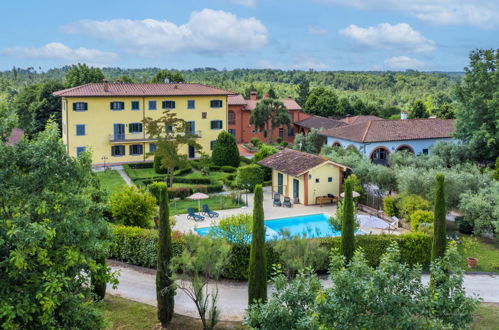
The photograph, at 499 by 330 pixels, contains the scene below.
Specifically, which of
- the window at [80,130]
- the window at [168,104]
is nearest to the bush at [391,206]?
the window at [168,104]

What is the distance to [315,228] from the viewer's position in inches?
1101

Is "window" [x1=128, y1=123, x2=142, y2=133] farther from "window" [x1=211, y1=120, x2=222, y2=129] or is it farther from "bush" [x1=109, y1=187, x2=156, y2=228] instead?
"bush" [x1=109, y1=187, x2=156, y2=228]

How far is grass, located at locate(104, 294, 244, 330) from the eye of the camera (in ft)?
52.7

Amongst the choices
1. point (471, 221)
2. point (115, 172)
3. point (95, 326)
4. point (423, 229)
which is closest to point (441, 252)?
point (423, 229)

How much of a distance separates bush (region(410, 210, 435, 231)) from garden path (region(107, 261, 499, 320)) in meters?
3.95

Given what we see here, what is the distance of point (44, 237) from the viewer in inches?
355

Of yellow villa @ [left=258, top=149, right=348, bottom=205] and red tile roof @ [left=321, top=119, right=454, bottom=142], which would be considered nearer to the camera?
yellow villa @ [left=258, top=149, right=348, bottom=205]

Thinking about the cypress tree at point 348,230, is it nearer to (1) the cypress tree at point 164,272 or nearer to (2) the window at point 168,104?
(1) the cypress tree at point 164,272

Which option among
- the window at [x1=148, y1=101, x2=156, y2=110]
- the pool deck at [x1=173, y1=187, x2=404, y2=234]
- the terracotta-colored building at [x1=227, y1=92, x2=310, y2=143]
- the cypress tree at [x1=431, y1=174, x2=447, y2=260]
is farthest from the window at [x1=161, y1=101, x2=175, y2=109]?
the cypress tree at [x1=431, y1=174, x2=447, y2=260]

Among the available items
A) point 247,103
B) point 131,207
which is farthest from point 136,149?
point 131,207

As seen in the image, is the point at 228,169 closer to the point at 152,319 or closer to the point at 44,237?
the point at 152,319

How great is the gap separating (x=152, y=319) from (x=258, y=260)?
4.17m

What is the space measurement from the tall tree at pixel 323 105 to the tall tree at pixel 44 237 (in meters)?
63.6

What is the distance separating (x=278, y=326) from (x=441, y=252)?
11770 millimetres
